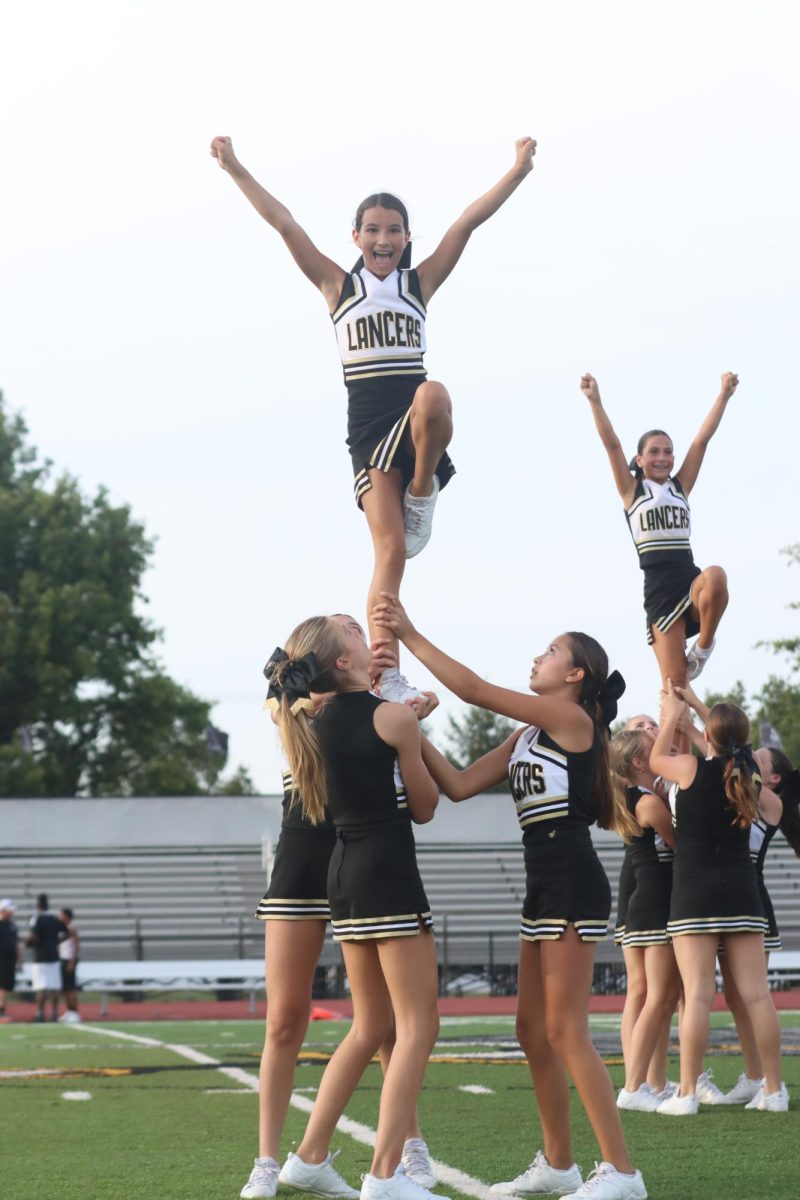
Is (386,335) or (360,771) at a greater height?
(386,335)

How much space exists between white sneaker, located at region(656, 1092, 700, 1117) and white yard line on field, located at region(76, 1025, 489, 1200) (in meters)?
1.56

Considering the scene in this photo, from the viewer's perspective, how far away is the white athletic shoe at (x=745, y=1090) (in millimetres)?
9219

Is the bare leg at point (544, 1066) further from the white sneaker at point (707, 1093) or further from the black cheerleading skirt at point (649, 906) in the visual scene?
the white sneaker at point (707, 1093)

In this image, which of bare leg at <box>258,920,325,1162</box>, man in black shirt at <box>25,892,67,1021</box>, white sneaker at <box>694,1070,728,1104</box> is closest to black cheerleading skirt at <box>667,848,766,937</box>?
white sneaker at <box>694,1070,728,1104</box>

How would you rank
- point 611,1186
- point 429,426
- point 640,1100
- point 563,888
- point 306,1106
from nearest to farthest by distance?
point 611,1186 < point 563,888 < point 429,426 < point 640,1100 < point 306,1106

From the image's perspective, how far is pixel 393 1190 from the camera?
5434 mm

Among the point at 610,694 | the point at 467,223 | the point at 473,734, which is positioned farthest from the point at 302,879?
the point at 473,734

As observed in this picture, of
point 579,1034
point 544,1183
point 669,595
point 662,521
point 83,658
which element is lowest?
point 544,1183

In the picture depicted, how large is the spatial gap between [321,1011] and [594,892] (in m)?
16.2

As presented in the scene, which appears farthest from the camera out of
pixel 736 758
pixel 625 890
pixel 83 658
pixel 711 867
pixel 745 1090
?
pixel 83 658

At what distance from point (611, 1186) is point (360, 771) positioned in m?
1.64

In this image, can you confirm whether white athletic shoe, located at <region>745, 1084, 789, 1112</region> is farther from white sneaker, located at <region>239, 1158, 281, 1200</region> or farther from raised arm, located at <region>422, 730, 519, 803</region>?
white sneaker, located at <region>239, 1158, 281, 1200</region>

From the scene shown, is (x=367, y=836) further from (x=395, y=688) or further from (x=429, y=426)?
(x=429, y=426)

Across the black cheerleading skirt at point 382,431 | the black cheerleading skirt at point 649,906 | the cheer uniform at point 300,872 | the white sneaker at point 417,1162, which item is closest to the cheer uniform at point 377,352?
the black cheerleading skirt at point 382,431
